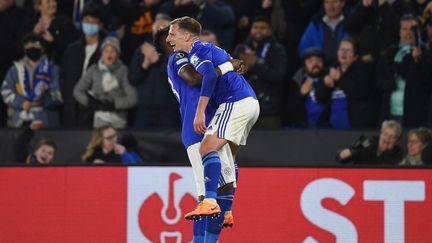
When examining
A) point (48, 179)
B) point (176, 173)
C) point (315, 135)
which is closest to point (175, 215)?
point (176, 173)

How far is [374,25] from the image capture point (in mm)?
13453

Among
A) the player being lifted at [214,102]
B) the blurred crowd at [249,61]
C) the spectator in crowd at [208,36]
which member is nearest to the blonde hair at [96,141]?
the blurred crowd at [249,61]

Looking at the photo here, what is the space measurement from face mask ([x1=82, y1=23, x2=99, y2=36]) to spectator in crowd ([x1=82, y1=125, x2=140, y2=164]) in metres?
1.61

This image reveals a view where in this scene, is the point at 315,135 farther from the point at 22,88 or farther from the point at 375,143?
the point at 22,88

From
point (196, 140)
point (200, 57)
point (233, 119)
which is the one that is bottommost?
point (196, 140)

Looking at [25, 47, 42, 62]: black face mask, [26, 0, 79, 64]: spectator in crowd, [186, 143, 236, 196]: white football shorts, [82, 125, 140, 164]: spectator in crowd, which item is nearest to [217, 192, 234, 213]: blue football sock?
[186, 143, 236, 196]: white football shorts

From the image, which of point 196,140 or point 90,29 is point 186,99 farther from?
point 90,29

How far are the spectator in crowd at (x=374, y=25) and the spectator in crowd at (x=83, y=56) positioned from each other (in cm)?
313

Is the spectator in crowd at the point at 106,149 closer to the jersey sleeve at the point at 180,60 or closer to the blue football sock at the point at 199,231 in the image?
the blue football sock at the point at 199,231

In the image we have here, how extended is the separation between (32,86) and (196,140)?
5175mm

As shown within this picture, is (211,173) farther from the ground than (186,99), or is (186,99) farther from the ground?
(186,99)

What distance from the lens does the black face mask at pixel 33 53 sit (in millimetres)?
14156

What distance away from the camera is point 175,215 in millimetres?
10836

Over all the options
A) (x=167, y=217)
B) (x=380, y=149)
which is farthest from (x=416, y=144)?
(x=167, y=217)
